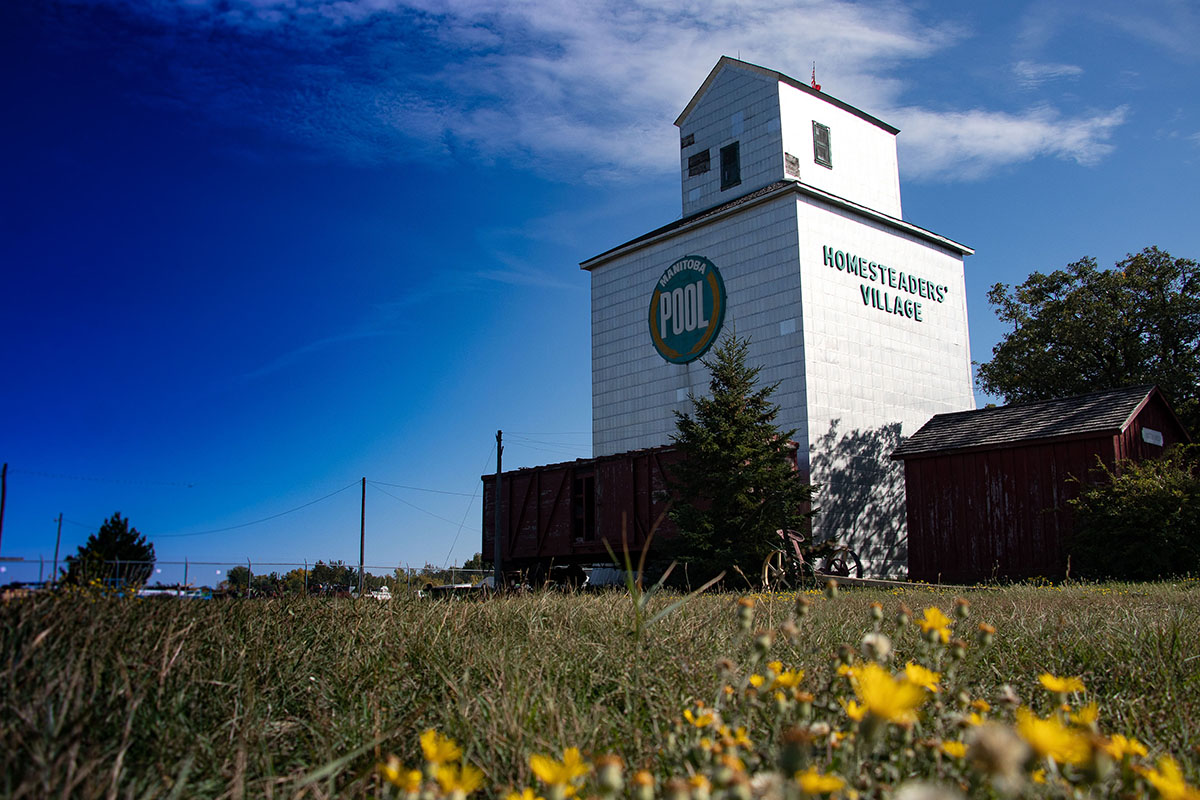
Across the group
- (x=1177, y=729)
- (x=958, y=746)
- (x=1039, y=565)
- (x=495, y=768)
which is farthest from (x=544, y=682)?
(x=1039, y=565)

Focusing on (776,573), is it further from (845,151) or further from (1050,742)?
(845,151)

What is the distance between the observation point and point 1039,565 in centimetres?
1767

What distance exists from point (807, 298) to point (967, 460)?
5.47 m

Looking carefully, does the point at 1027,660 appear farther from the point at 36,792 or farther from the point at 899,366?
the point at 899,366

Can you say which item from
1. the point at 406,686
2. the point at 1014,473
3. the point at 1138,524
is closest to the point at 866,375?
the point at 1014,473

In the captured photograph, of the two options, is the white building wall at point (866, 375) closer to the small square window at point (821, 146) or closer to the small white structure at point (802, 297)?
the small white structure at point (802, 297)

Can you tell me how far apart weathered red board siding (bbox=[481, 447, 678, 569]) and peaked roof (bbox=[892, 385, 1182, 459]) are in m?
6.32

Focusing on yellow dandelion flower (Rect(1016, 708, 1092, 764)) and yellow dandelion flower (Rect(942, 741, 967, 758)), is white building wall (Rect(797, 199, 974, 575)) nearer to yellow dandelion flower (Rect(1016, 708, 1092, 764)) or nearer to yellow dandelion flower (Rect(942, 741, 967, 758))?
yellow dandelion flower (Rect(942, 741, 967, 758))

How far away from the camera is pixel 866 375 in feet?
73.8

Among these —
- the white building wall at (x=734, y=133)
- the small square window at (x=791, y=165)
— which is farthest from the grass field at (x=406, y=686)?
the white building wall at (x=734, y=133)

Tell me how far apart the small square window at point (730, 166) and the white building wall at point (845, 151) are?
5.34ft

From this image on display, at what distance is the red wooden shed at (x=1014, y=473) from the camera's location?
17.4 metres

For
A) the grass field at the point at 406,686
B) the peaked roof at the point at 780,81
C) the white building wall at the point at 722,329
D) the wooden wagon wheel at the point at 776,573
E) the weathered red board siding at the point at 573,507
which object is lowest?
the grass field at the point at 406,686

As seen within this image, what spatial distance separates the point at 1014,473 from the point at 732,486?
6429mm
